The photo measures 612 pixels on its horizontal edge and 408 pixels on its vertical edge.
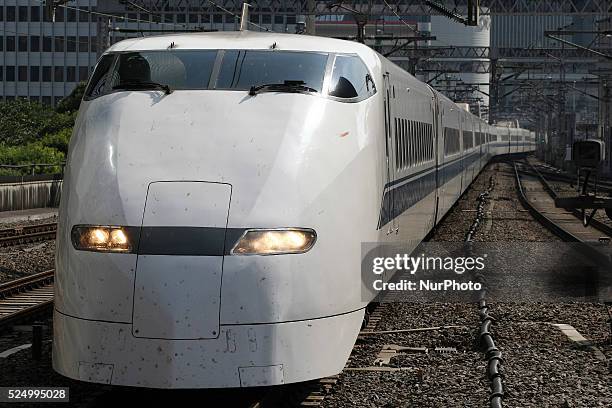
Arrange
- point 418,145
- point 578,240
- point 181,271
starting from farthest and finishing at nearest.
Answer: point 578,240, point 418,145, point 181,271

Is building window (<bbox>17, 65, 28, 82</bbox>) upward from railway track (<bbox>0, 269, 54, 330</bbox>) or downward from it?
upward

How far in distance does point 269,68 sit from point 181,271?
6.99 ft

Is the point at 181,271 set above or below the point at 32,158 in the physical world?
below

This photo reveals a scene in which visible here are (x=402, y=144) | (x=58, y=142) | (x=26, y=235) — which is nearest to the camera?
(x=402, y=144)

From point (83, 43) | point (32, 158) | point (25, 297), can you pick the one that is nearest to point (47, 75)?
point (83, 43)

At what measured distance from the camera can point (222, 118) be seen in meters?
7.80

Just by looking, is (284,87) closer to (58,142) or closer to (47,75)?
(58,142)

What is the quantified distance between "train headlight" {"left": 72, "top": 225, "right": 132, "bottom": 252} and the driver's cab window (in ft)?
6.88

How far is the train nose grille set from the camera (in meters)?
6.96

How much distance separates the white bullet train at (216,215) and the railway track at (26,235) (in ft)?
42.7

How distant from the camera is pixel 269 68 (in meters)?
8.46

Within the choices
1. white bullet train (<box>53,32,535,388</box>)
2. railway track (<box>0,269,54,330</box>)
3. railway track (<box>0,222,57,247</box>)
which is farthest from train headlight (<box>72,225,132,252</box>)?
railway track (<box>0,222,57,247</box>)

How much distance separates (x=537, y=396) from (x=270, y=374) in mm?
2433

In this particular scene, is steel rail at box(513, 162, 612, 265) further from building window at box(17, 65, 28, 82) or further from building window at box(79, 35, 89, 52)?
building window at box(17, 65, 28, 82)
